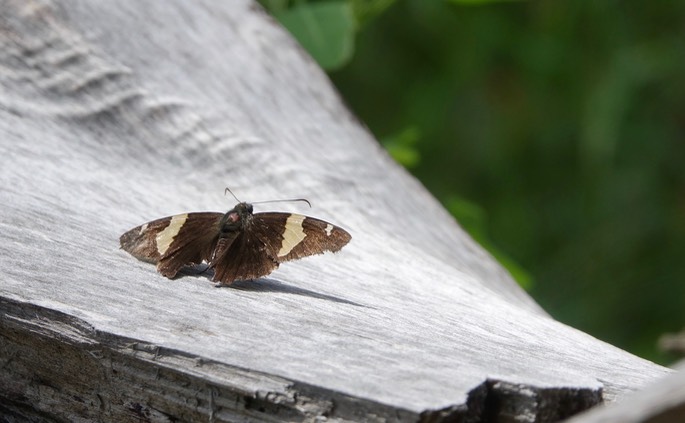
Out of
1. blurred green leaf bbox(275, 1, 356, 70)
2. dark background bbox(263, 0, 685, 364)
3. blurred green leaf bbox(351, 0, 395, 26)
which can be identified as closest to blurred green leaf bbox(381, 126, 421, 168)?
blurred green leaf bbox(275, 1, 356, 70)

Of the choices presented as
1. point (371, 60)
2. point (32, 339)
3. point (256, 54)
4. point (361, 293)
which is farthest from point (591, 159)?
point (32, 339)

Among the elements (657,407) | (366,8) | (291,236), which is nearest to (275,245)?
(291,236)

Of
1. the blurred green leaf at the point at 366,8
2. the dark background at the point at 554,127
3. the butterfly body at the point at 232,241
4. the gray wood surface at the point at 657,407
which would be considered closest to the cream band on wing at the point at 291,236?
the butterfly body at the point at 232,241

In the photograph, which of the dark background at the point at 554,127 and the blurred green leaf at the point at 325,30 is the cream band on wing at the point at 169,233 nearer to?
the blurred green leaf at the point at 325,30

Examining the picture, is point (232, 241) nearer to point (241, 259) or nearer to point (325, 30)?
point (241, 259)

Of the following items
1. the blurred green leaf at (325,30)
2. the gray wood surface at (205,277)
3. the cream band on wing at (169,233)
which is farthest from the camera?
the blurred green leaf at (325,30)

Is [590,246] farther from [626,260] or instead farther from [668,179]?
[668,179]

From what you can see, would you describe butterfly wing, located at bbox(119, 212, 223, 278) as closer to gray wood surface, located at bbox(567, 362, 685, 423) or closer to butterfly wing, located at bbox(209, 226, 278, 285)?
butterfly wing, located at bbox(209, 226, 278, 285)
